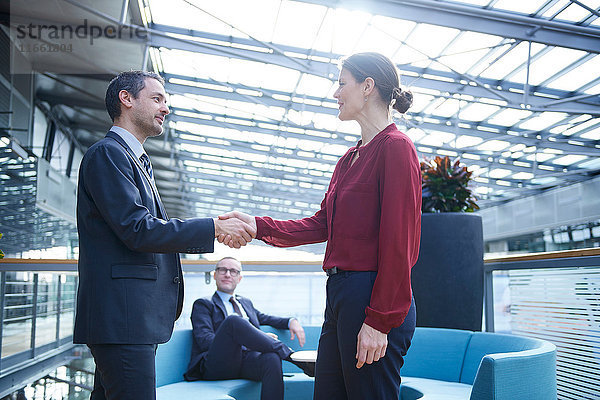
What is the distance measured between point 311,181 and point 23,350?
1483 cm

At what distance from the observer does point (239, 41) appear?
962cm

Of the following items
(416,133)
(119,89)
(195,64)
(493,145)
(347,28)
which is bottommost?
(119,89)

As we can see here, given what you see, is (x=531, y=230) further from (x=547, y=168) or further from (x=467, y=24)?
(x=467, y=24)

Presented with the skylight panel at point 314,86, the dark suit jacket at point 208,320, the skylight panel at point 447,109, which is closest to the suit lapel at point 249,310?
the dark suit jacket at point 208,320

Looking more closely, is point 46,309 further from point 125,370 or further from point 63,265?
point 125,370

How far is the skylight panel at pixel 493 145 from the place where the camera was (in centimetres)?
1334

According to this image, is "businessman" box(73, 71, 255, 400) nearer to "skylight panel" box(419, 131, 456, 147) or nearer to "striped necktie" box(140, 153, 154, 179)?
"striped necktie" box(140, 153, 154, 179)

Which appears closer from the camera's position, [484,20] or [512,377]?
[512,377]

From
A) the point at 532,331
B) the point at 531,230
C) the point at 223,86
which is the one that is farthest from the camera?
the point at 531,230

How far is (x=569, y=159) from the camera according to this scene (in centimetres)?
1405

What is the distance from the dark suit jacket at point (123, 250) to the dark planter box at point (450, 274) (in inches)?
70.6

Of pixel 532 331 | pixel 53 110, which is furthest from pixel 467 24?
pixel 53 110

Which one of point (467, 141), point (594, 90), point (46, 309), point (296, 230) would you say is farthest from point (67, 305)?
point (467, 141)

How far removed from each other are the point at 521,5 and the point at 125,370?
26.1ft
